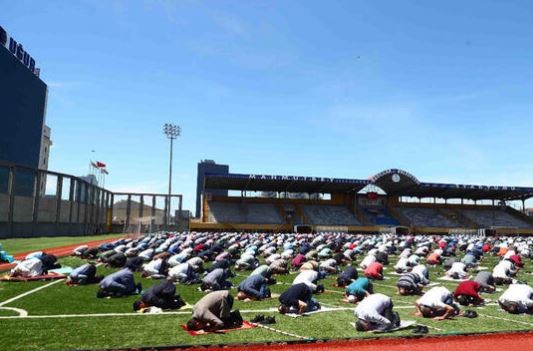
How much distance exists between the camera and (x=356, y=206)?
74.8 m

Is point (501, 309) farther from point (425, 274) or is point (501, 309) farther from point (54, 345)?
point (54, 345)

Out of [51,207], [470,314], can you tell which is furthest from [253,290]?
[51,207]

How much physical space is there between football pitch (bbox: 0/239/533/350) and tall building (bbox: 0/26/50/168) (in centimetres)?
8302

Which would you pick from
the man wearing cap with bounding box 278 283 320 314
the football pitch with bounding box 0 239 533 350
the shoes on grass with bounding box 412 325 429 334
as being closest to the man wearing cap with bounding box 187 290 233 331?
the football pitch with bounding box 0 239 533 350

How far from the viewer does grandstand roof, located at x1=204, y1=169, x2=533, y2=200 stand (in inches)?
2603

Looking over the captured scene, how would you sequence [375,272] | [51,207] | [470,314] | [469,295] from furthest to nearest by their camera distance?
[51,207], [375,272], [469,295], [470,314]

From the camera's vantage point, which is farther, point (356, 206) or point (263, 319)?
point (356, 206)

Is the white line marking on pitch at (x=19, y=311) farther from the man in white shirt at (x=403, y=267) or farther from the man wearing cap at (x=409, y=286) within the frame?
the man in white shirt at (x=403, y=267)

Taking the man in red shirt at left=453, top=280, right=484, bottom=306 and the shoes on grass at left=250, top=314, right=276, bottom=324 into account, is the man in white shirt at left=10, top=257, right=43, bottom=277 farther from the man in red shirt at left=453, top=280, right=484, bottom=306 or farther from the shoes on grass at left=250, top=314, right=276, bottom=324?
the man in red shirt at left=453, top=280, right=484, bottom=306

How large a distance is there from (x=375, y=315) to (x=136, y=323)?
218 inches

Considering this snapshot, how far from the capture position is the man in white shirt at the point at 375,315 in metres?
9.91

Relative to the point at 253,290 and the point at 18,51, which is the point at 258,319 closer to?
the point at 253,290

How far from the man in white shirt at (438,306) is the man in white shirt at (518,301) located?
1834 millimetres

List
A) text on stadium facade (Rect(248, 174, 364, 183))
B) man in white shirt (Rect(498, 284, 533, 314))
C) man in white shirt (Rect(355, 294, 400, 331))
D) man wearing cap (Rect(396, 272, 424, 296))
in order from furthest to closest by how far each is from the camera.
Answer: text on stadium facade (Rect(248, 174, 364, 183))
man wearing cap (Rect(396, 272, 424, 296))
man in white shirt (Rect(498, 284, 533, 314))
man in white shirt (Rect(355, 294, 400, 331))
